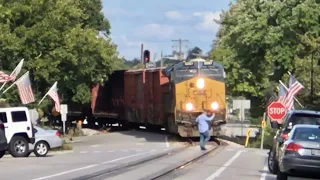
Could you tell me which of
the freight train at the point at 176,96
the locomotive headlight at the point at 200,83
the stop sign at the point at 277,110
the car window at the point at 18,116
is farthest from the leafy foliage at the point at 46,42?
the stop sign at the point at 277,110

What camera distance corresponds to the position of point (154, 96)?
43344 millimetres

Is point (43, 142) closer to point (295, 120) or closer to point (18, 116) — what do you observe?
point (18, 116)

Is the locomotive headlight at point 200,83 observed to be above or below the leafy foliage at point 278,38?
below

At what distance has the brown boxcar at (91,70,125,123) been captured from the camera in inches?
2125

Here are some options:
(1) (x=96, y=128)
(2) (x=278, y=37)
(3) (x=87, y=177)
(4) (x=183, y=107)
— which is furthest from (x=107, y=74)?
(3) (x=87, y=177)

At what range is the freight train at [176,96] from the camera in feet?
122

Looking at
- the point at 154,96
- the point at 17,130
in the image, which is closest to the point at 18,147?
the point at 17,130

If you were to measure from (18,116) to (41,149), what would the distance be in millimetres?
2287

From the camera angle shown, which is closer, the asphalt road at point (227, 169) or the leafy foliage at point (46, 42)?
the asphalt road at point (227, 169)

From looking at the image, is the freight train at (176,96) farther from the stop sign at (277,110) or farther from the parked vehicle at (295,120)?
the parked vehicle at (295,120)

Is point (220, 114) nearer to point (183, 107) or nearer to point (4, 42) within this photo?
point (183, 107)

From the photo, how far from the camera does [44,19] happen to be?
47.4 m

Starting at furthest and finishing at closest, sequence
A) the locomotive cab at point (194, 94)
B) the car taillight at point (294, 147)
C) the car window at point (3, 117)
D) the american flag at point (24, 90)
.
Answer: the american flag at point (24, 90) → the locomotive cab at point (194, 94) → the car window at point (3, 117) → the car taillight at point (294, 147)

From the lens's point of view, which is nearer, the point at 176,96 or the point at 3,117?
the point at 3,117
